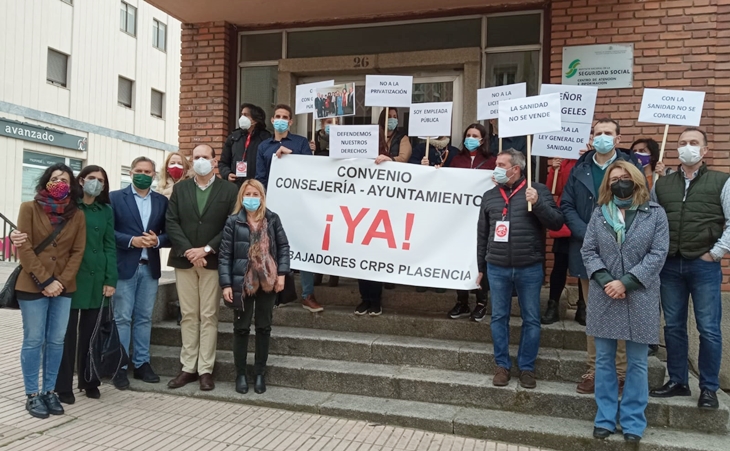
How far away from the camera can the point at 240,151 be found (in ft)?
21.6

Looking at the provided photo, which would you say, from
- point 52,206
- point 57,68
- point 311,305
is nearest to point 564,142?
point 311,305

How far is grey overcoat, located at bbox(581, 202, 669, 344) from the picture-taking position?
406 centimetres

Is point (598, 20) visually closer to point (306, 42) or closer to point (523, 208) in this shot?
point (523, 208)

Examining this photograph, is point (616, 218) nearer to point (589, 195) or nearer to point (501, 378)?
point (589, 195)

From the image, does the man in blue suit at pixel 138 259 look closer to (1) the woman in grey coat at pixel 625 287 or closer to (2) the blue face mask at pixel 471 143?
(2) the blue face mask at pixel 471 143

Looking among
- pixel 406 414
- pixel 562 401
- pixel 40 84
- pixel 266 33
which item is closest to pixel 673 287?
pixel 562 401

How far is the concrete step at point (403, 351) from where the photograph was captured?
16.3 feet

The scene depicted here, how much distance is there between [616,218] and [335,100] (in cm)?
316

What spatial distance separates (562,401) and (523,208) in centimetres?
157

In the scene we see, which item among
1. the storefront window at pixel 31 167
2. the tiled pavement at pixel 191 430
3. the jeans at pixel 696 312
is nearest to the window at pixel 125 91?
the storefront window at pixel 31 167

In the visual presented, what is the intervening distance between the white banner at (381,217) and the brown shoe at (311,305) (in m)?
0.36

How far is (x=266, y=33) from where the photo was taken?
8578mm

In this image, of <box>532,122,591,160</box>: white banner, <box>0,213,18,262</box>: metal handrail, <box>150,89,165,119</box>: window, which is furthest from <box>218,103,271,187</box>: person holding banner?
<box>150,89,165,119</box>: window

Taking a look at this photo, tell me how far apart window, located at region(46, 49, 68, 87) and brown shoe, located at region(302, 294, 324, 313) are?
56.0 ft
